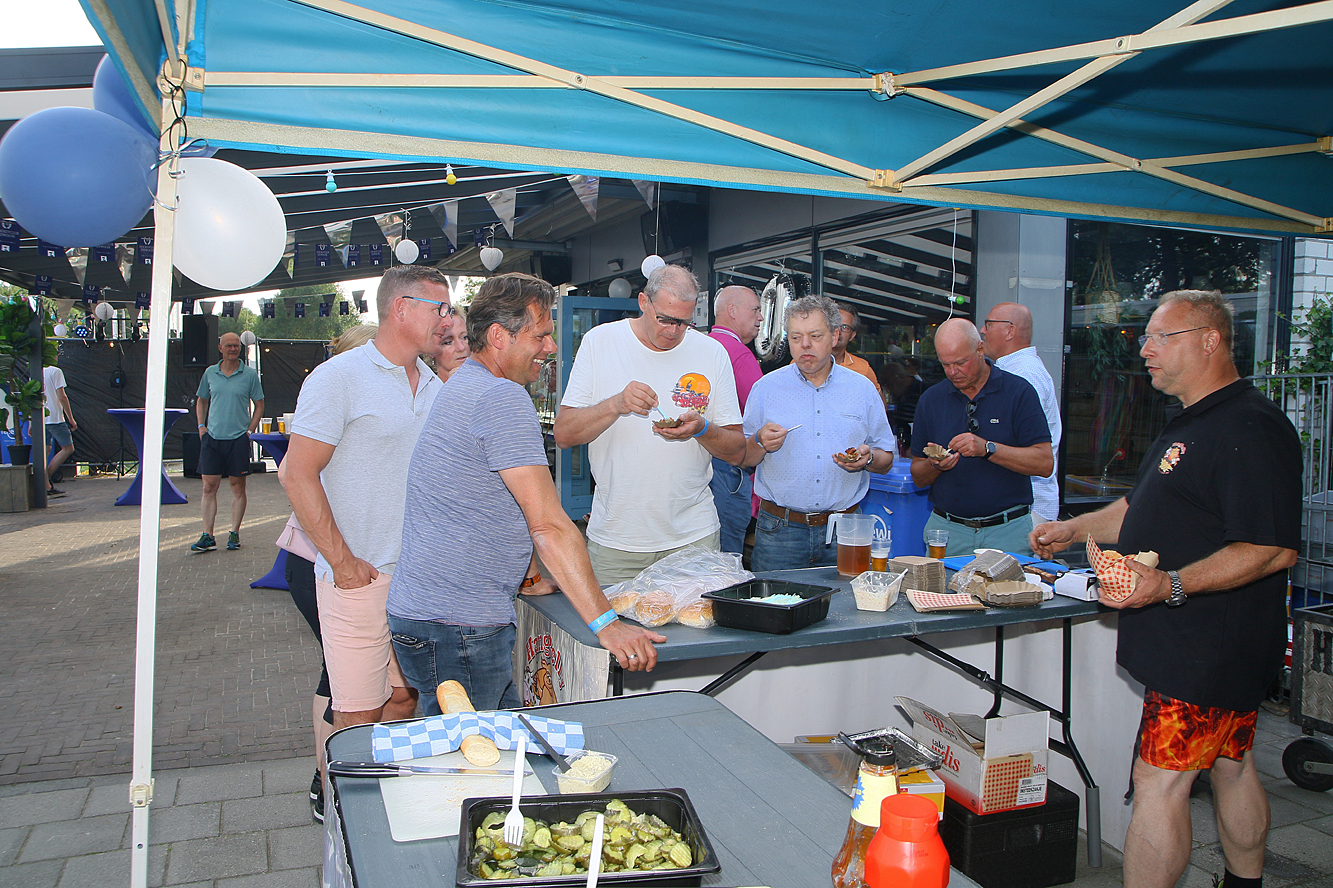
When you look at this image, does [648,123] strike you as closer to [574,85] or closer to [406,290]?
[574,85]

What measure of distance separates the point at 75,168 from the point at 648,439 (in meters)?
2.08

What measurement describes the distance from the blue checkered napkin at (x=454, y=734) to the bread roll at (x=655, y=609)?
809mm

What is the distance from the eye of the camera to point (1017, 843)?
9.84 feet

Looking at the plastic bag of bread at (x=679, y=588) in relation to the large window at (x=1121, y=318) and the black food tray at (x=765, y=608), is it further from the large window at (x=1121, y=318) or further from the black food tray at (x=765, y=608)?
the large window at (x=1121, y=318)

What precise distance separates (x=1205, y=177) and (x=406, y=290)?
334 centimetres

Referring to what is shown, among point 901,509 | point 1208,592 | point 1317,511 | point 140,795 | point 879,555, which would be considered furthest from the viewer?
point 901,509

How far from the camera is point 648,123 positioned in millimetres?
2852

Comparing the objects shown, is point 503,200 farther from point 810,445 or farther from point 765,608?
point 765,608

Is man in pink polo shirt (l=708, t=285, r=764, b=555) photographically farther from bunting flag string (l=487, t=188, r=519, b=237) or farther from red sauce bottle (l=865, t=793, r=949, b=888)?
bunting flag string (l=487, t=188, r=519, b=237)

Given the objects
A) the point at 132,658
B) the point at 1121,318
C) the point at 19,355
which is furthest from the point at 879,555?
the point at 19,355

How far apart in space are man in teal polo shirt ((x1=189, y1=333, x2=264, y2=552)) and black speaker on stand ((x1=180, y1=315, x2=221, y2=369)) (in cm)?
851

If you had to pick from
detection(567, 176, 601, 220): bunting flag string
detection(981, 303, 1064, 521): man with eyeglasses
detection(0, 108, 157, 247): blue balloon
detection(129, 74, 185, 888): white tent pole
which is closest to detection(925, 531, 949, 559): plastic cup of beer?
detection(981, 303, 1064, 521): man with eyeglasses

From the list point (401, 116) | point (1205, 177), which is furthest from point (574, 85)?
point (1205, 177)

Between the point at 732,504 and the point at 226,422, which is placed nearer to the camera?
the point at 732,504
